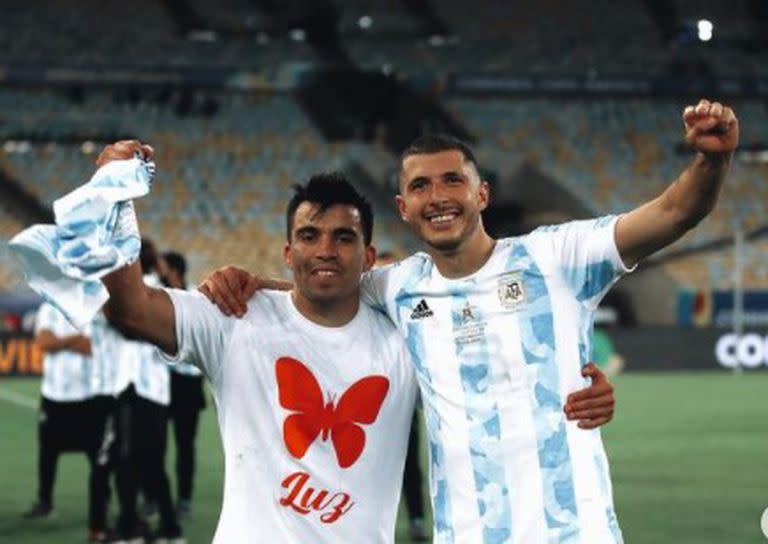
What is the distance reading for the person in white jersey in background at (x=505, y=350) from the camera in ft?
14.5

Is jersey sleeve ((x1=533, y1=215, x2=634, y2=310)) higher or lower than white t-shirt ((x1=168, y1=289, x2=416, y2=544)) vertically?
higher

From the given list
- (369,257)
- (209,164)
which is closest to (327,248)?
(369,257)

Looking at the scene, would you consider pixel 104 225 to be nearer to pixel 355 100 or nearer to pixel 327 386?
pixel 327 386

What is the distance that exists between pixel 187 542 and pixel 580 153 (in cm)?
2346

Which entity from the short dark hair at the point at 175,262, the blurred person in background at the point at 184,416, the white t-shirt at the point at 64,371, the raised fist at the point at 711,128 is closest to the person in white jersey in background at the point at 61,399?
the white t-shirt at the point at 64,371

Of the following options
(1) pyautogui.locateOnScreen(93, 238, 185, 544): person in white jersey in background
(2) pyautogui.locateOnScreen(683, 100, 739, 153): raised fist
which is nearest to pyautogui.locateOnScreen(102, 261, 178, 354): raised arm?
(2) pyautogui.locateOnScreen(683, 100, 739, 153): raised fist

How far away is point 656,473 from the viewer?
13.5m

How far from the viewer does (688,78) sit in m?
31.9

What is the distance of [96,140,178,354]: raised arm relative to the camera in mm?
4110

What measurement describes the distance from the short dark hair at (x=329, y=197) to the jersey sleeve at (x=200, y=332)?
31 centimetres

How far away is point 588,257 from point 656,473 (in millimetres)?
9310

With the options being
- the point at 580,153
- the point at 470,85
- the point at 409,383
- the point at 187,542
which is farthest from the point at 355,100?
the point at 409,383

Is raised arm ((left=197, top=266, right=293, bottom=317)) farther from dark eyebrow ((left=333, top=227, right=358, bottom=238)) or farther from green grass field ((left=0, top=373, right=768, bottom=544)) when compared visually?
green grass field ((left=0, top=373, right=768, bottom=544))

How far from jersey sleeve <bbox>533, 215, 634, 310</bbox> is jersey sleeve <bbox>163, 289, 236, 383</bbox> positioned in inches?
38.1
